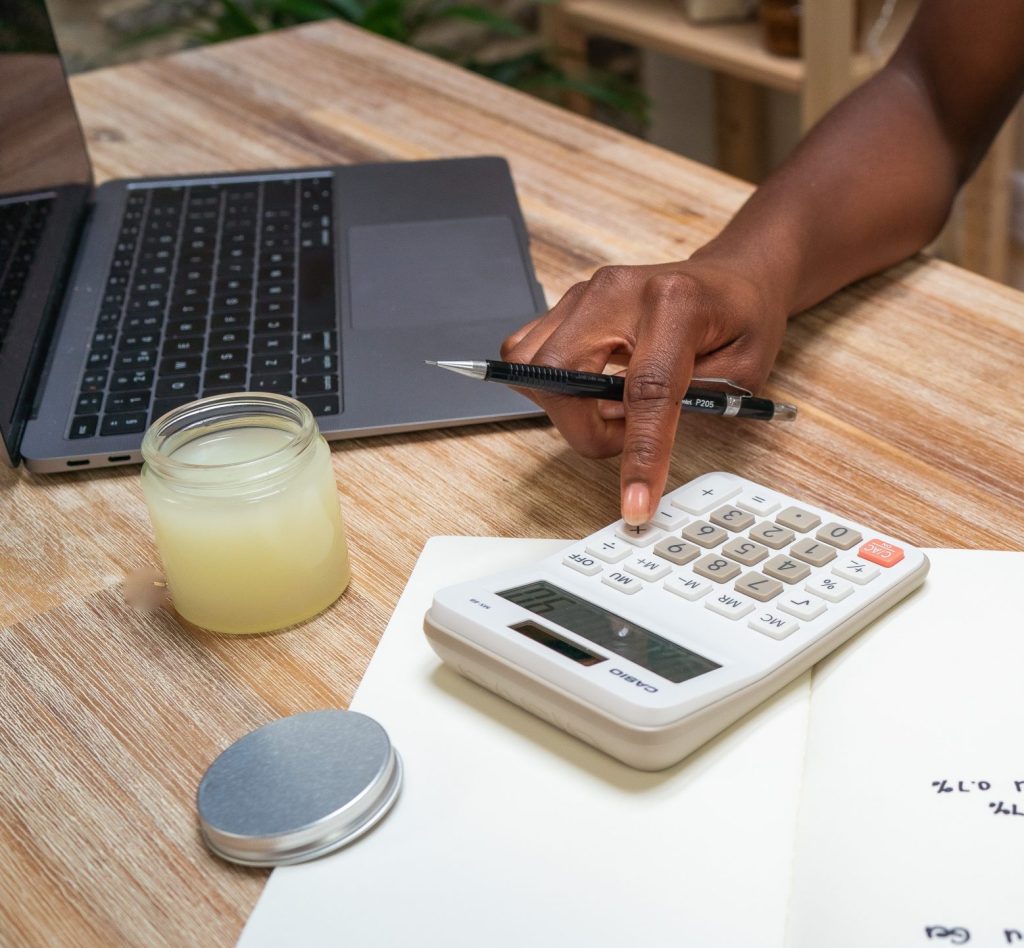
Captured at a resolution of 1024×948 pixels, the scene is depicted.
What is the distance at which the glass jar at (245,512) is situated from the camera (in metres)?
0.55

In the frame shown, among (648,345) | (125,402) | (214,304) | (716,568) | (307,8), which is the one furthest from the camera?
(307,8)

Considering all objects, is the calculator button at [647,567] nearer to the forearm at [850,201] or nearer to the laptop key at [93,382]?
the forearm at [850,201]

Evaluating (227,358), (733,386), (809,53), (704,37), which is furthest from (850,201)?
(704,37)

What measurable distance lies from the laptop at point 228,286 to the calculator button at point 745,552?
0.21 m

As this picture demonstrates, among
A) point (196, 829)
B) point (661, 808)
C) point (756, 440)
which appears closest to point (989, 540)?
point (756, 440)

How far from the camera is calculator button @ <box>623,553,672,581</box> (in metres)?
0.56

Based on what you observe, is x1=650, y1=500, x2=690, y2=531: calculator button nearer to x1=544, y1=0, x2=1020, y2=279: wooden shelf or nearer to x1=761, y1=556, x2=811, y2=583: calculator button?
x1=761, y1=556, x2=811, y2=583: calculator button

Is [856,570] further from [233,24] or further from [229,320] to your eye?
[233,24]

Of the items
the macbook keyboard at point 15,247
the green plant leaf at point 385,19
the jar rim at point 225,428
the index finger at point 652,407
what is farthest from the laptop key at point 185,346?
the green plant leaf at point 385,19

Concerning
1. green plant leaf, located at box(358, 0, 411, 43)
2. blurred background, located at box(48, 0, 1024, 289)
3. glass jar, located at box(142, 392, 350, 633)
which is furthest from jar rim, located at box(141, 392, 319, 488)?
green plant leaf, located at box(358, 0, 411, 43)

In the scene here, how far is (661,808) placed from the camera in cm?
47

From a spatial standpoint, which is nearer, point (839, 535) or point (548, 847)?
point (548, 847)

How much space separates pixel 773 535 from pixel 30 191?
62cm

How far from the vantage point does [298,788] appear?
0.47 metres
